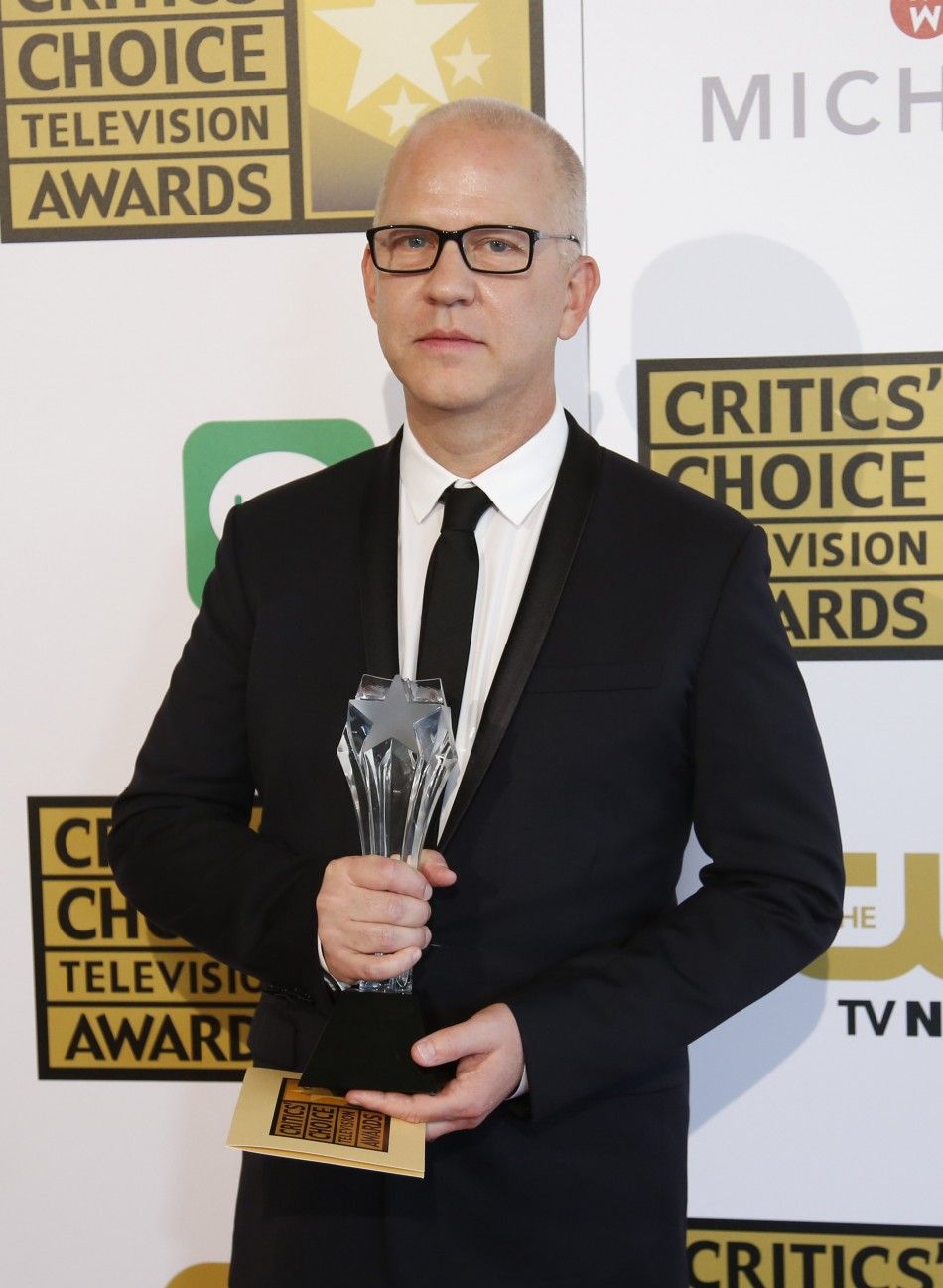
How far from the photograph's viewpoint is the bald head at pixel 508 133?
4.42ft

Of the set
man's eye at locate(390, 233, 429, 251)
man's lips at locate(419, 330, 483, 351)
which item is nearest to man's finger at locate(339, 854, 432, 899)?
man's lips at locate(419, 330, 483, 351)

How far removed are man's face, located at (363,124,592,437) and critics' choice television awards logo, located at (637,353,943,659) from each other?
1.57ft

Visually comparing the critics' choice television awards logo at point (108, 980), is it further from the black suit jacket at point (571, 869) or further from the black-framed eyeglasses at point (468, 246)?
the black-framed eyeglasses at point (468, 246)

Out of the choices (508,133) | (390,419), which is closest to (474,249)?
(508,133)

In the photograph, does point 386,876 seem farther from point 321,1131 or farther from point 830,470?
point 830,470

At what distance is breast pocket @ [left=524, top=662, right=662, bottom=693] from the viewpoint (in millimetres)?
1294

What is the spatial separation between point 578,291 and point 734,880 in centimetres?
63

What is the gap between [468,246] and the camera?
133cm

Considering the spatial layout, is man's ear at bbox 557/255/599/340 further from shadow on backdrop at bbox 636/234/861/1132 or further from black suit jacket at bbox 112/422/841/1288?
shadow on backdrop at bbox 636/234/861/1132

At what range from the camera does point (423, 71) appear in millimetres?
1769

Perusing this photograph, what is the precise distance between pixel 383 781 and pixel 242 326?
0.93 meters

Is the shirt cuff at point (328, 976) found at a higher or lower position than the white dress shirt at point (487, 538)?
lower

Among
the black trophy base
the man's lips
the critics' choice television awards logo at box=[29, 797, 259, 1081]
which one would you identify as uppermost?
the man's lips

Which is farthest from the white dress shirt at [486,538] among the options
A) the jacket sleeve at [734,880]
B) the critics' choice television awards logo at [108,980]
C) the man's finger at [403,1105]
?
the critics' choice television awards logo at [108,980]
